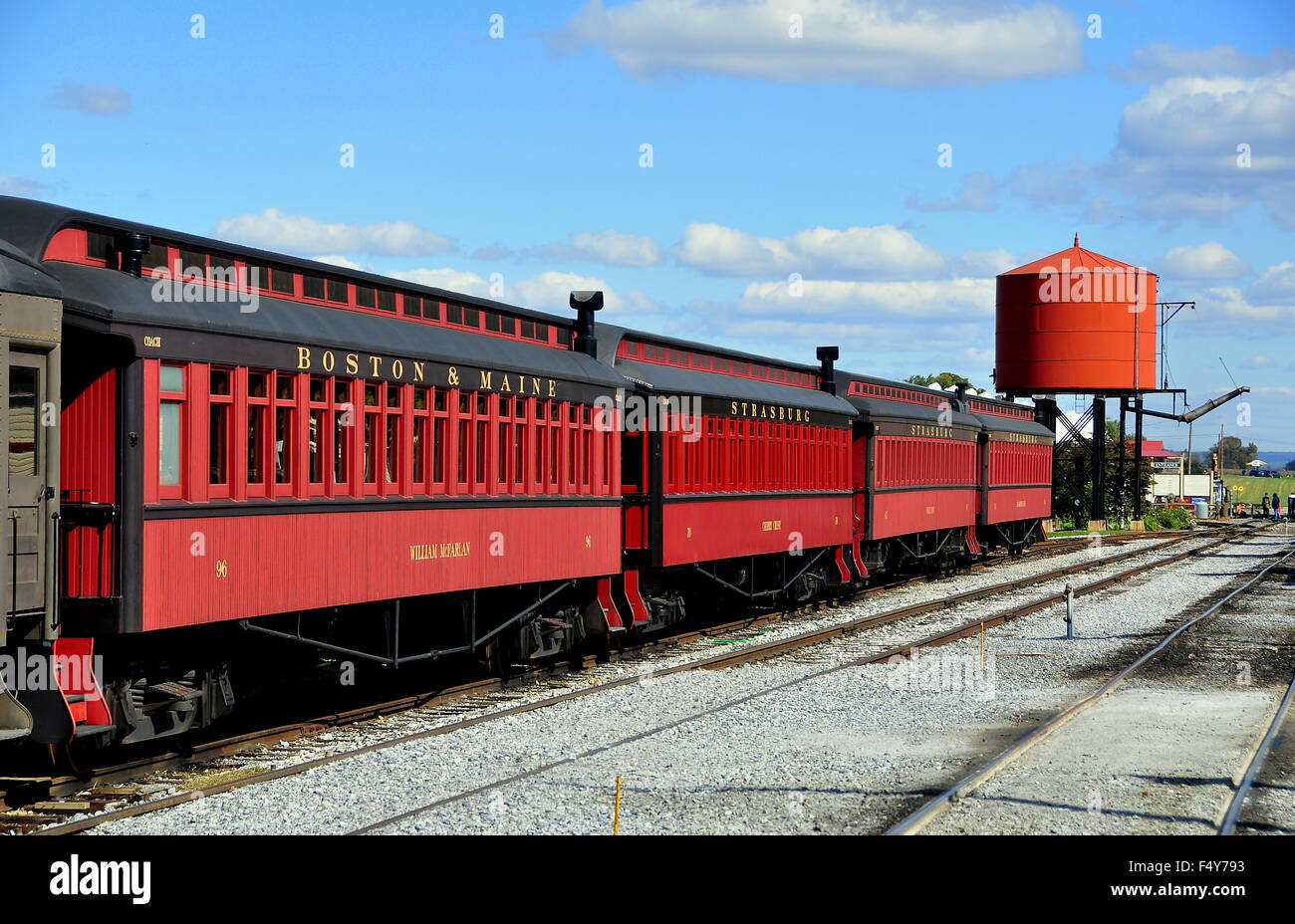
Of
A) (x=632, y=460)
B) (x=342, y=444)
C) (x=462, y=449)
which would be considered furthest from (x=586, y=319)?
(x=342, y=444)

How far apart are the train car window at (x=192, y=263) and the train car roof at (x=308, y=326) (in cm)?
A: 28

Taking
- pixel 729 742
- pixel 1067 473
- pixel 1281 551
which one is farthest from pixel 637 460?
pixel 1067 473

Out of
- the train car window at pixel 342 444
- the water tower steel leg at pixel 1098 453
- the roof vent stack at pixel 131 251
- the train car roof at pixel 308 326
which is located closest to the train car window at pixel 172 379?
the train car roof at pixel 308 326

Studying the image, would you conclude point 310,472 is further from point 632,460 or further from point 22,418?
point 632,460

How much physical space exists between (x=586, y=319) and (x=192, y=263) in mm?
7427

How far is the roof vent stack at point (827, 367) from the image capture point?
27.9 m

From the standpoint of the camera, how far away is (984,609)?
26.2 metres

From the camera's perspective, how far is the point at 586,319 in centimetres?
1812

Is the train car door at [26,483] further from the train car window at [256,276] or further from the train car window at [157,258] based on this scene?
the train car window at [256,276]

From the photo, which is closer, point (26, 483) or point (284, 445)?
point (26, 483)

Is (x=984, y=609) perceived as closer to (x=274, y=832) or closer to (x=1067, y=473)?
(x=274, y=832)

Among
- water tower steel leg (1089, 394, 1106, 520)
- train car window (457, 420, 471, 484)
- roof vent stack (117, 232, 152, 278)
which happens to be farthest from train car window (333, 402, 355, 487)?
water tower steel leg (1089, 394, 1106, 520)

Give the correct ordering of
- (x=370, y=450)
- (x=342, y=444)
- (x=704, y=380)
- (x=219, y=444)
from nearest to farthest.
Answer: (x=219, y=444) < (x=342, y=444) < (x=370, y=450) < (x=704, y=380)

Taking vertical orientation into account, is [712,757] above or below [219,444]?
below
